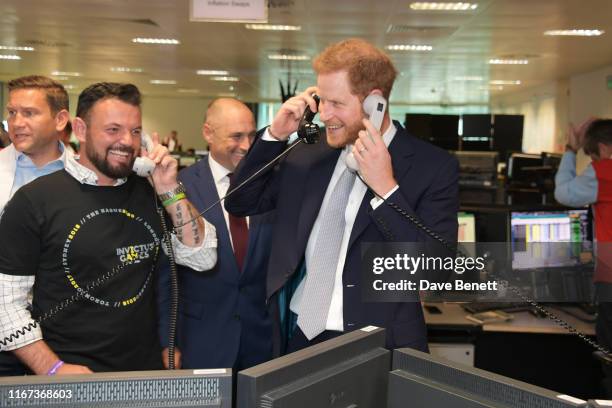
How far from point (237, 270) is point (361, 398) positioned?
4.51 feet

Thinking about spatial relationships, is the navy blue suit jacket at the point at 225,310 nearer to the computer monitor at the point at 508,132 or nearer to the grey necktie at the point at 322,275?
the grey necktie at the point at 322,275

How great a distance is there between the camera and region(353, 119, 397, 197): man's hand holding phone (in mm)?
1705

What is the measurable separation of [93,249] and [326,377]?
1.01 m

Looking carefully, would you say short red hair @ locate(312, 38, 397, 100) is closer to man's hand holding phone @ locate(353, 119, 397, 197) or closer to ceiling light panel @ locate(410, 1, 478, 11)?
man's hand holding phone @ locate(353, 119, 397, 197)

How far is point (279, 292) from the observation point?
6.51 ft

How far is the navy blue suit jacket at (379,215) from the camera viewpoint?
183 cm

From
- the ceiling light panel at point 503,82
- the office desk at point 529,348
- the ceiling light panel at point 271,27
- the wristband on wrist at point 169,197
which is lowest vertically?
the office desk at point 529,348

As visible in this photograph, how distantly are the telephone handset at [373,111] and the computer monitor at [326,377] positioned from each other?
64 cm

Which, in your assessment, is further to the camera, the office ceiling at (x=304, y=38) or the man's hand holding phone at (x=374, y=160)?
the office ceiling at (x=304, y=38)

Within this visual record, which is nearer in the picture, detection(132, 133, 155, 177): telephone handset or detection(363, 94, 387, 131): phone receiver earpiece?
detection(363, 94, 387, 131): phone receiver earpiece

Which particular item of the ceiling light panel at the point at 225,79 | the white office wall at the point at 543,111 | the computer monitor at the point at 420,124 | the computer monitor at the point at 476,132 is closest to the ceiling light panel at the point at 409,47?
the computer monitor at the point at 420,124

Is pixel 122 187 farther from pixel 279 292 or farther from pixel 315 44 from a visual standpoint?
pixel 315 44
